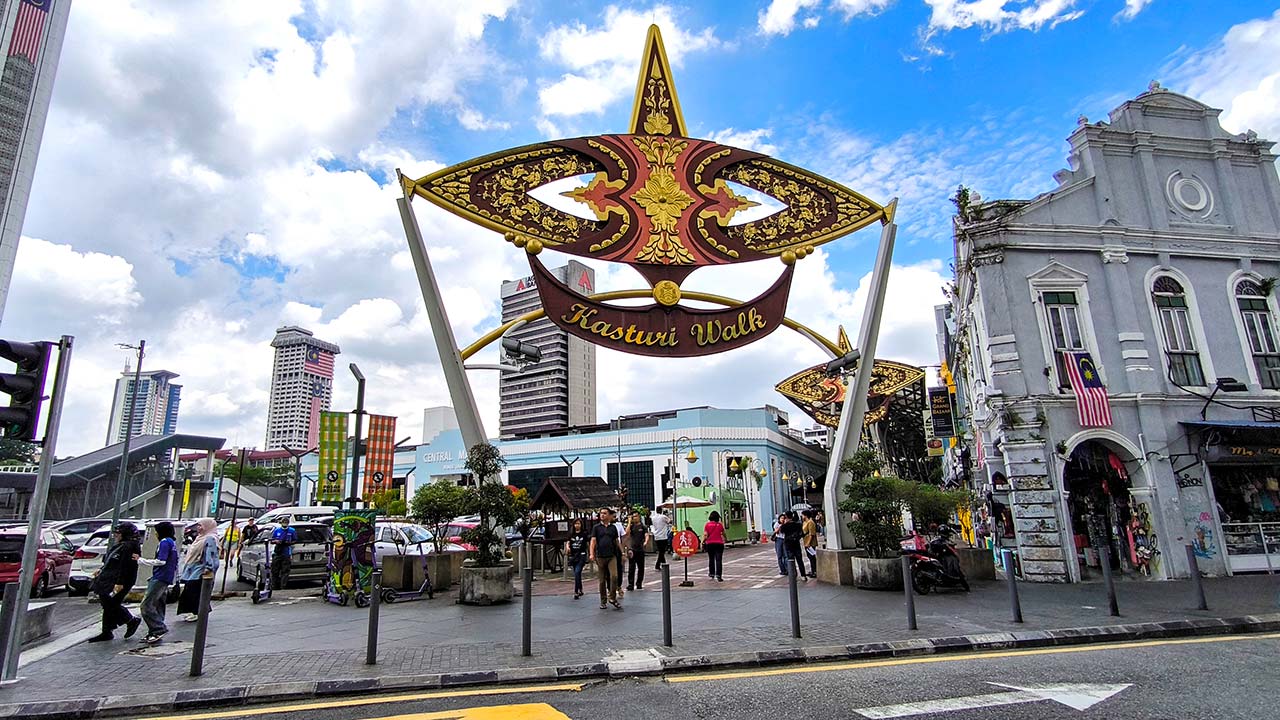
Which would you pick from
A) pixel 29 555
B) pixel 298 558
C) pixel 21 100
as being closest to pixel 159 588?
pixel 29 555

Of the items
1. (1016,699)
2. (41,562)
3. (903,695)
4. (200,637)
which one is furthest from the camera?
(41,562)

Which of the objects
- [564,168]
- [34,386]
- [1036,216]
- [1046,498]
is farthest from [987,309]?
[34,386]

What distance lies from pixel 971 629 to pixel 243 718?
8662 millimetres

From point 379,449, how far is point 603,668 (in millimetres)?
22222

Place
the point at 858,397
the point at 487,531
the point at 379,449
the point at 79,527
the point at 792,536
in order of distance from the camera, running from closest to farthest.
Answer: the point at 487,531, the point at 792,536, the point at 858,397, the point at 379,449, the point at 79,527

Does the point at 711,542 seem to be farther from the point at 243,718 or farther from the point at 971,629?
the point at 243,718

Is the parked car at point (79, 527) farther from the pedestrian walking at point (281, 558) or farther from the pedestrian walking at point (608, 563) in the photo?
the pedestrian walking at point (608, 563)

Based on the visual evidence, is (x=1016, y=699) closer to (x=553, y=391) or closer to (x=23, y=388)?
(x=23, y=388)

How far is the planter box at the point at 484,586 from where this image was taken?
12281 mm

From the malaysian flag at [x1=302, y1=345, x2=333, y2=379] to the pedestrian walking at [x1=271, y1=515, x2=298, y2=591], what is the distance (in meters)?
149

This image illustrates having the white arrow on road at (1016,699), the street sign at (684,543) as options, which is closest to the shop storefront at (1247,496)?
the street sign at (684,543)

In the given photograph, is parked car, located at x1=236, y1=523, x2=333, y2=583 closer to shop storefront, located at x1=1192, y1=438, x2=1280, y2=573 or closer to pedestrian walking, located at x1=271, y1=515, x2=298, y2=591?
pedestrian walking, located at x1=271, y1=515, x2=298, y2=591

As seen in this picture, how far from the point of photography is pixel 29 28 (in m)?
70.9

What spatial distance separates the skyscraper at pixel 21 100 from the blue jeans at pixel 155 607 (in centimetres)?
8089
